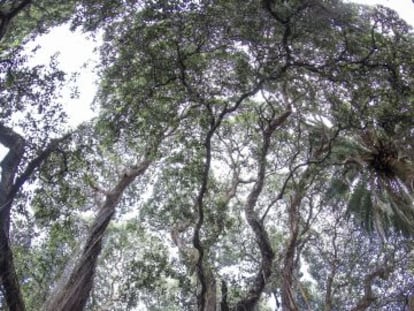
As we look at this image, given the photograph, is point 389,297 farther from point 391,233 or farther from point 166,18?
point 166,18

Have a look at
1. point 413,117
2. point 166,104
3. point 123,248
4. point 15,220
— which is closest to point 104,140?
point 166,104

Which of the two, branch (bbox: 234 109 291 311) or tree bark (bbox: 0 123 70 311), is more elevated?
branch (bbox: 234 109 291 311)

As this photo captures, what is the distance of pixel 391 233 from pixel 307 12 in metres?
5.30

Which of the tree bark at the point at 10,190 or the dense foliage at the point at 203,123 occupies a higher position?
the dense foliage at the point at 203,123

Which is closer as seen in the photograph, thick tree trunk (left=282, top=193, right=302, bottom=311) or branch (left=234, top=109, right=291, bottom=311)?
thick tree trunk (left=282, top=193, right=302, bottom=311)

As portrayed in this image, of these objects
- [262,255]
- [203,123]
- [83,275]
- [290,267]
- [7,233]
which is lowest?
[7,233]

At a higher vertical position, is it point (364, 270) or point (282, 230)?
point (282, 230)

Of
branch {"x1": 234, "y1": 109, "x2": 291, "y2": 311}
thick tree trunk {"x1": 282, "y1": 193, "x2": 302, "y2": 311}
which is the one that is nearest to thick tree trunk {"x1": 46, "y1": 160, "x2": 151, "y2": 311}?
branch {"x1": 234, "y1": 109, "x2": 291, "y2": 311}

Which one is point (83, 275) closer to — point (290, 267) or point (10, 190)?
point (10, 190)

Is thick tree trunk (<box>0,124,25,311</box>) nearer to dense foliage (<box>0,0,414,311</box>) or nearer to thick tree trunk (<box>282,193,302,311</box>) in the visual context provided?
dense foliage (<box>0,0,414,311</box>)

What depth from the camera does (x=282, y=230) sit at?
11375 millimetres

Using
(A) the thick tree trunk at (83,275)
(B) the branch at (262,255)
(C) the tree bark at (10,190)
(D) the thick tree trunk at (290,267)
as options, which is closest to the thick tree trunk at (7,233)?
(C) the tree bark at (10,190)

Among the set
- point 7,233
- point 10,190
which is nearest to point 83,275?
point 7,233

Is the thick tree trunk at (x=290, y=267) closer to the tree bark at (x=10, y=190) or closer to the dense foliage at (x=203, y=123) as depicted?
the dense foliage at (x=203, y=123)
